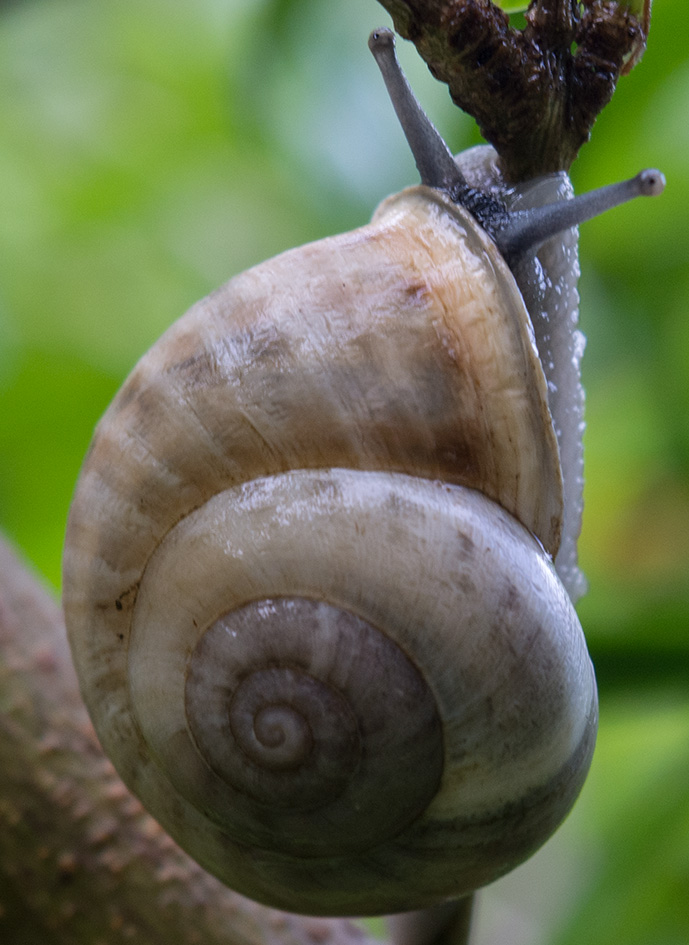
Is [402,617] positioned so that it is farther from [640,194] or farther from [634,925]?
[634,925]

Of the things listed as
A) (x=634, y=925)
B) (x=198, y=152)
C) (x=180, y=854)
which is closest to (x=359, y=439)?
(x=180, y=854)

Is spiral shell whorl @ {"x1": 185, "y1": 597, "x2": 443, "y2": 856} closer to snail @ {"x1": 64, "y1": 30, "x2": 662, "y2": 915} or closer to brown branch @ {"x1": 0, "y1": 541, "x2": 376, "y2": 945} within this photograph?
snail @ {"x1": 64, "y1": 30, "x2": 662, "y2": 915}

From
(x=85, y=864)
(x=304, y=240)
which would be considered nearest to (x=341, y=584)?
(x=85, y=864)

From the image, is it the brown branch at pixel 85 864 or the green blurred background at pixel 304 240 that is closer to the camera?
the brown branch at pixel 85 864

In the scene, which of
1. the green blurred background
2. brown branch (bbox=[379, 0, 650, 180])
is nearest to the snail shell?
brown branch (bbox=[379, 0, 650, 180])

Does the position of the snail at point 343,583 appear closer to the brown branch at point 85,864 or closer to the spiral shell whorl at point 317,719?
the spiral shell whorl at point 317,719

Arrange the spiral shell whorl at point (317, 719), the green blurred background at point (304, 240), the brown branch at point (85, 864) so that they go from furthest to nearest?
the green blurred background at point (304, 240), the brown branch at point (85, 864), the spiral shell whorl at point (317, 719)

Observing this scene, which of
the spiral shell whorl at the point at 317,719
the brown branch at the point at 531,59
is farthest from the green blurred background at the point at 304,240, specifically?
the spiral shell whorl at the point at 317,719
